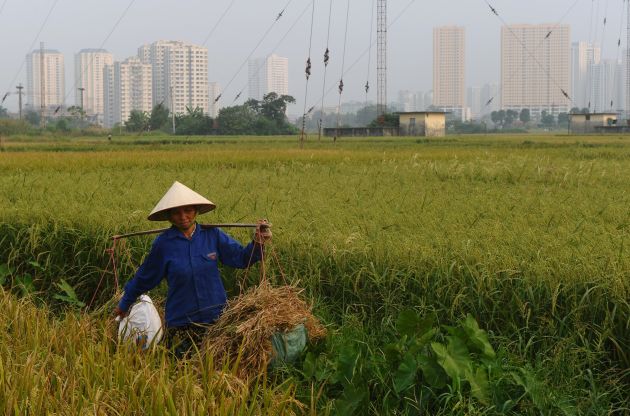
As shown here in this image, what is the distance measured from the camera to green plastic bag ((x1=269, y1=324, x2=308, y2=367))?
382cm

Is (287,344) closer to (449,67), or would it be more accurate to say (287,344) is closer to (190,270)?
(190,270)

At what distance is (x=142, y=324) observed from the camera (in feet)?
13.6

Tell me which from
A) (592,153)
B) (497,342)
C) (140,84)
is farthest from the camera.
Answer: (140,84)

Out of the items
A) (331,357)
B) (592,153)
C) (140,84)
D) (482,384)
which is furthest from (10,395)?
(140,84)

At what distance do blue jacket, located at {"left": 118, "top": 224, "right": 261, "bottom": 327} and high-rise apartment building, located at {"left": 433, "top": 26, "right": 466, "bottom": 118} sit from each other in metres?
124

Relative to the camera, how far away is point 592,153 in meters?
17.2

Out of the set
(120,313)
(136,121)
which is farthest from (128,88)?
(120,313)

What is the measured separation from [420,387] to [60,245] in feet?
11.3

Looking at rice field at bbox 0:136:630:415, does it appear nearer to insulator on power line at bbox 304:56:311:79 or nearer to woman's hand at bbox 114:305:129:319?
woman's hand at bbox 114:305:129:319

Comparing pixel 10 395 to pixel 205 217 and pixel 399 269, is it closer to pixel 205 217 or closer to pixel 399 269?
pixel 399 269

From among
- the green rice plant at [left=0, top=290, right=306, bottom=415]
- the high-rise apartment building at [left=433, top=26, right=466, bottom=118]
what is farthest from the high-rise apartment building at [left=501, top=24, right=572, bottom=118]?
the green rice plant at [left=0, top=290, right=306, bottom=415]

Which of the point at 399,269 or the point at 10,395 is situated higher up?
the point at 399,269

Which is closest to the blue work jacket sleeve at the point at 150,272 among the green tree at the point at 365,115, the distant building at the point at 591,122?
the distant building at the point at 591,122

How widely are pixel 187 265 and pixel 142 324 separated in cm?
42
